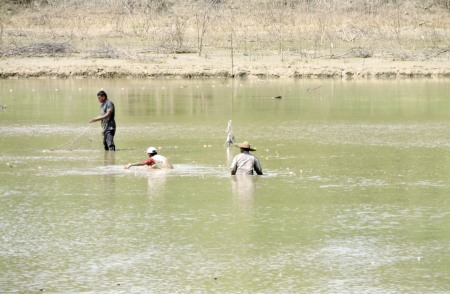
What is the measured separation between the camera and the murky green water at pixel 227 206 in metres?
11.5

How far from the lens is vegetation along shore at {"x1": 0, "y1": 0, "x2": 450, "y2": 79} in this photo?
4450 centimetres

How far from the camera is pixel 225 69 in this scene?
44281 millimetres

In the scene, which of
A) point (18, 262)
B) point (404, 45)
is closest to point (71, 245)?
point (18, 262)

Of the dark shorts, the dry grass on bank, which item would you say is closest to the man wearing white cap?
the dark shorts

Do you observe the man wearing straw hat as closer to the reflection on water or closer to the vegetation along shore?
the reflection on water

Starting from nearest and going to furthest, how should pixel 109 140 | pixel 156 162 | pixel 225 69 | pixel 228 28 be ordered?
1. pixel 156 162
2. pixel 109 140
3. pixel 225 69
4. pixel 228 28

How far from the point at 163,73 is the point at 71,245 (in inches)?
1250

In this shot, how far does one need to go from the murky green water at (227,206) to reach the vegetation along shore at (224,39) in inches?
554

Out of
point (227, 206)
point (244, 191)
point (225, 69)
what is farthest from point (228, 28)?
point (227, 206)

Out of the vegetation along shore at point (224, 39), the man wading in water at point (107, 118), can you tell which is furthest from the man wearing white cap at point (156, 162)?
the vegetation along shore at point (224, 39)

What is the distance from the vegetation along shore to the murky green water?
1408cm

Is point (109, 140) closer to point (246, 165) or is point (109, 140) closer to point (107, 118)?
point (107, 118)

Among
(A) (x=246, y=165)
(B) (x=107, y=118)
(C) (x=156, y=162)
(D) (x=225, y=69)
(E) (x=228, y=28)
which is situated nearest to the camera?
(A) (x=246, y=165)

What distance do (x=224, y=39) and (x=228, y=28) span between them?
6.05 ft
